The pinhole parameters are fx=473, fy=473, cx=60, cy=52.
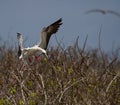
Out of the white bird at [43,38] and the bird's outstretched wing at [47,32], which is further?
the bird's outstretched wing at [47,32]

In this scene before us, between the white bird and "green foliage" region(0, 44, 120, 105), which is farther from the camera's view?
the white bird

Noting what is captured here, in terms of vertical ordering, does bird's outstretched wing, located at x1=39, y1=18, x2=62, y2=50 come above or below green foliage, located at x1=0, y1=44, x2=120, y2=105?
above

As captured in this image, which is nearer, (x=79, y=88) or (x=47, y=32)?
(x=79, y=88)

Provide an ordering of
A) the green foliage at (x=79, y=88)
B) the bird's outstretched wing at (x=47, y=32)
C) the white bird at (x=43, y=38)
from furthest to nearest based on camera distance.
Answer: the bird's outstretched wing at (x=47, y=32), the white bird at (x=43, y=38), the green foliage at (x=79, y=88)

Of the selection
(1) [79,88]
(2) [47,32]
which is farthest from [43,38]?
(1) [79,88]

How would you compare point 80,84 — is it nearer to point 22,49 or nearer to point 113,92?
point 113,92

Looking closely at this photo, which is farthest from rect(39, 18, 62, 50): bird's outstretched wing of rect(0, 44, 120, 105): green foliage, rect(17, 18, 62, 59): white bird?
rect(0, 44, 120, 105): green foliage

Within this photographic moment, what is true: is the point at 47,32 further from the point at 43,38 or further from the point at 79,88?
the point at 79,88

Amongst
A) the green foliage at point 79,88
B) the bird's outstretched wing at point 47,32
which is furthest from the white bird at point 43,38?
the green foliage at point 79,88

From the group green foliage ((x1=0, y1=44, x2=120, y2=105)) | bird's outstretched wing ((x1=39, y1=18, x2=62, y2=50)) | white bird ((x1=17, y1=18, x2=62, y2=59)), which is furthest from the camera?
bird's outstretched wing ((x1=39, y1=18, x2=62, y2=50))

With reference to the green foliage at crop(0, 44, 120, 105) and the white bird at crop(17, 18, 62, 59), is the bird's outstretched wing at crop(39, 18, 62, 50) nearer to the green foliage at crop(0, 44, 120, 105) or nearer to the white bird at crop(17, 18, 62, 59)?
the white bird at crop(17, 18, 62, 59)

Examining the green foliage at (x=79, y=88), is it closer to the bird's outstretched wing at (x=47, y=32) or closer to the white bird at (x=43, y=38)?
the white bird at (x=43, y=38)

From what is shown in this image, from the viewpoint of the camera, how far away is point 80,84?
451 centimetres

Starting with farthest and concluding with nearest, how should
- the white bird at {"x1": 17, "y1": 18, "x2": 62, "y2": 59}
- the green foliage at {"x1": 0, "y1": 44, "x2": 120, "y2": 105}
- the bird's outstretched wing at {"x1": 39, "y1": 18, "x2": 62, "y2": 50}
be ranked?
the bird's outstretched wing at {"x1": 39, "y1": 18, "x2": 62, "y2": 50} < the white bird at {"x1": 17, "y1": 18, "x2": 62, "y2": 59} < the green foliage at {"x1": 0, "y1": 44, "x2": 120, "y2": 105}
